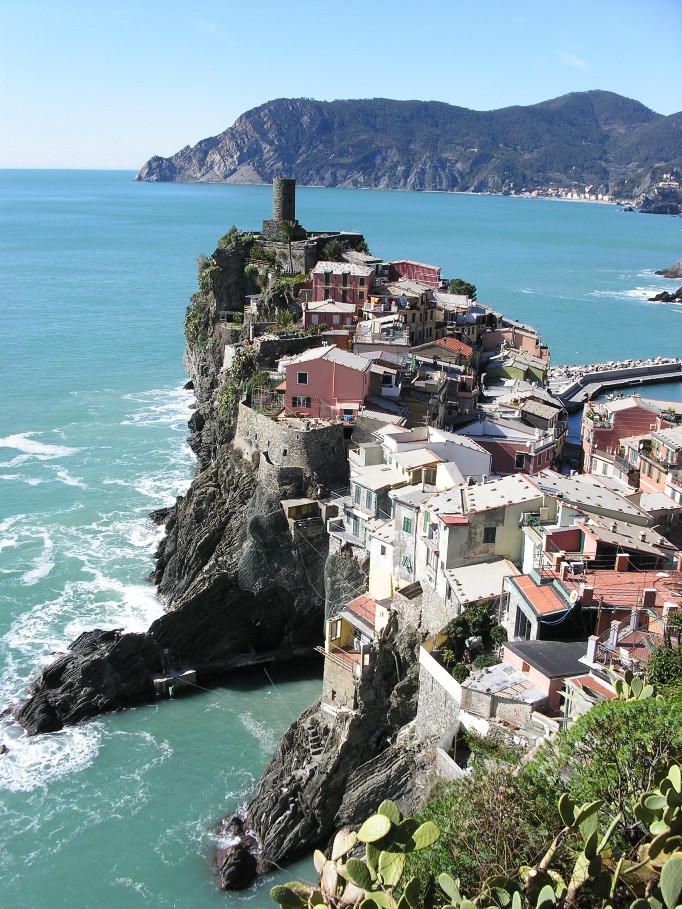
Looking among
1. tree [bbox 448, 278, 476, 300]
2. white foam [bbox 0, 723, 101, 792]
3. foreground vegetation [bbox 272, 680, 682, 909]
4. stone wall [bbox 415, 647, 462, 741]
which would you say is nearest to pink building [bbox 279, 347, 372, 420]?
white foam [bbox 0, 723, 101, 792]

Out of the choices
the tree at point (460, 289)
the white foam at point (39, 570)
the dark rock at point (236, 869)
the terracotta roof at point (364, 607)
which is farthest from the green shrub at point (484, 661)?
the tree at point (460, 289)

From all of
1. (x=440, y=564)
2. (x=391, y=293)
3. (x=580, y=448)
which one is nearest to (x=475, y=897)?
(x=440, y=564)

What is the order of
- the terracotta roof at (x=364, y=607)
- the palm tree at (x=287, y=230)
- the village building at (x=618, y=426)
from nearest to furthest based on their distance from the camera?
1. the terracotta roof at (x=364, y=607)
2. the village building at (x=618, y=426)
3. the palm tree at (x=287, y=230)

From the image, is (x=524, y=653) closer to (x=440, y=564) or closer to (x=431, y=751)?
(x=431, y=751)

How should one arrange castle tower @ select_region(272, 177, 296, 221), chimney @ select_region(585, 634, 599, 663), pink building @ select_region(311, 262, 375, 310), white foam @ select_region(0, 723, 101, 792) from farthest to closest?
1. castle tower @ select_region(272, 177, 296, 221)
2. pink building @ select_region(311, 262, 375, 310)
3. white foam @ select_region(0, 723, 101, 792)
4. chimney @ select_region(585, 634, 599, 663)

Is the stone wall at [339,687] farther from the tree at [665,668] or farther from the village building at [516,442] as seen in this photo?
the village building at [516,442]

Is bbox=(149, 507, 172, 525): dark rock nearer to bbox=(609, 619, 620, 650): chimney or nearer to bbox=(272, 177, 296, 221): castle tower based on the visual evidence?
bbox=(272, 177, 296, 221): castle tower
